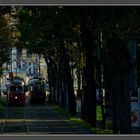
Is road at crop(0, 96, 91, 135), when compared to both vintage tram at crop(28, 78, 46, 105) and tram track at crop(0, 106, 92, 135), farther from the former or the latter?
vintage tram at crop(28, 78, 46, 105)

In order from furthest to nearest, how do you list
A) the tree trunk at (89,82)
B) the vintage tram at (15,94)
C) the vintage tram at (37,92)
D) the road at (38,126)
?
the vintage tram at (37,92) < the vintage tram at (15,94) < the tree trunk at (89,82) < the road at (38,126)

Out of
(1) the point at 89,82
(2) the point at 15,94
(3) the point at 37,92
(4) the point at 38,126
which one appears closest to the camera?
(4) the point at 38,126

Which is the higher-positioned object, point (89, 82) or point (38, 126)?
point (89, 82)

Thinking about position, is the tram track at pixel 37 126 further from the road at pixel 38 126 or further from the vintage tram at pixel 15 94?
the vintage tram at pixel 15 94

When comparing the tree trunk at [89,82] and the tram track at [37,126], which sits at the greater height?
the tree trunk at [89,82]

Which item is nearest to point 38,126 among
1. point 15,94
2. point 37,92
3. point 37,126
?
point 37,126

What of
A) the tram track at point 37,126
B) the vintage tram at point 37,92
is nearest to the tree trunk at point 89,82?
the tram track at point 37,126

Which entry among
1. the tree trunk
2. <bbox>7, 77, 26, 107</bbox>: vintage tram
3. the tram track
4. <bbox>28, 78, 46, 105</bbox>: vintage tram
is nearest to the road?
the tram track

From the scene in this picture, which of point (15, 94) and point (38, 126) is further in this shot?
point (15, 94)

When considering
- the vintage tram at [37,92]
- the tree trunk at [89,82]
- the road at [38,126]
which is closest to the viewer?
the road at [38,126]

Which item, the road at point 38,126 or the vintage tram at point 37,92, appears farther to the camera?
the vintage tram at point 37,92

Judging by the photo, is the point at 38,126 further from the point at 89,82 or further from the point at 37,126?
the point at 89,82

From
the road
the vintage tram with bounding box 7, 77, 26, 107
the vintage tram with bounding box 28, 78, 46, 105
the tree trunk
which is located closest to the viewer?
the road

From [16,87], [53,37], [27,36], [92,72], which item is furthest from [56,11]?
[16,87]
